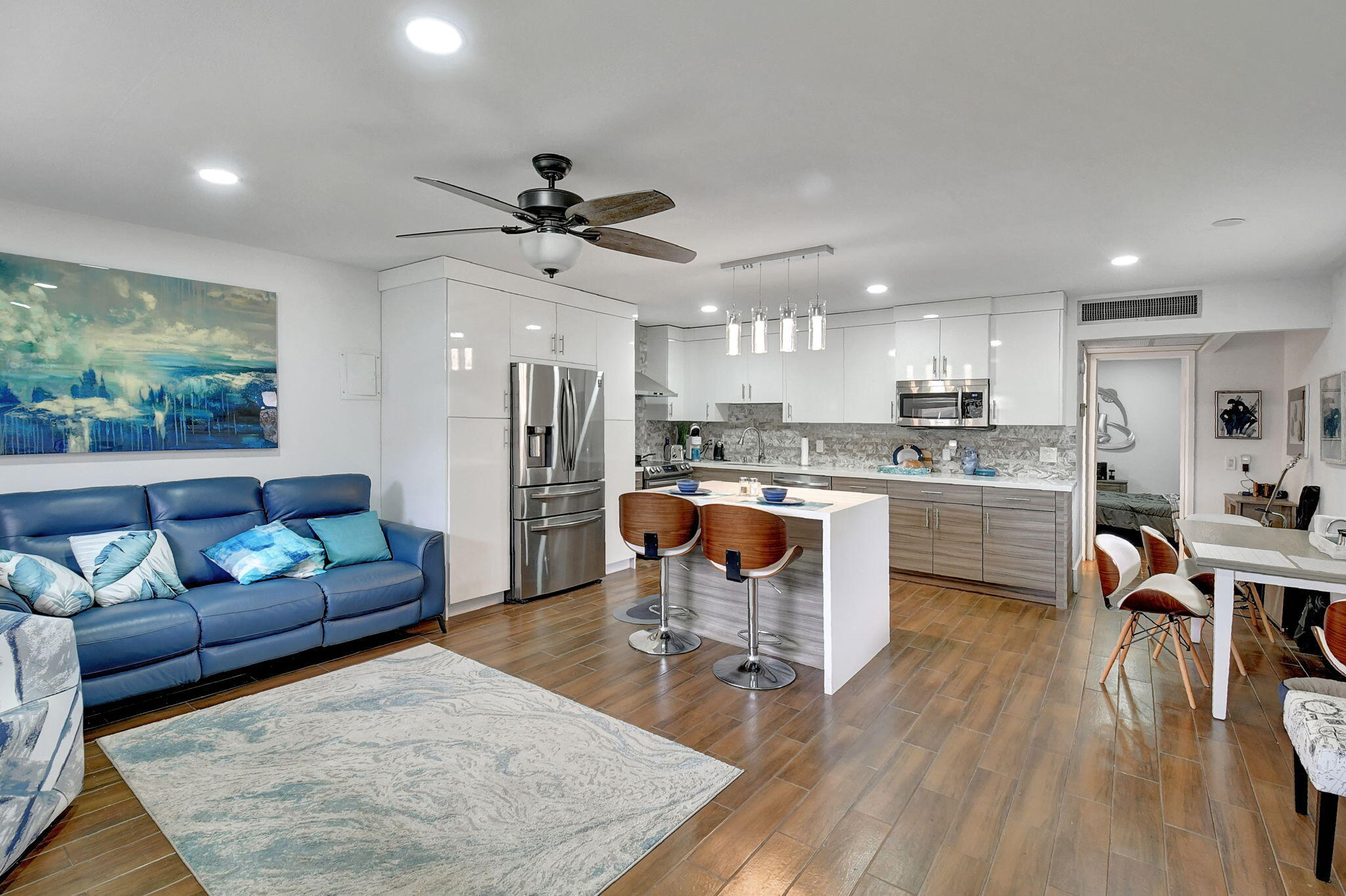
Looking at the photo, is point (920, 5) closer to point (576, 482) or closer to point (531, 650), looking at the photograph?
point (531, 650)

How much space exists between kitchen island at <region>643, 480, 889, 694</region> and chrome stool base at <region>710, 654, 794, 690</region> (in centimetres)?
16

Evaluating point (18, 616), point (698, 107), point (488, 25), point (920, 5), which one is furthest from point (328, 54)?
point (18, 616)

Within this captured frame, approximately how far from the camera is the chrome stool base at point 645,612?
4.18 m

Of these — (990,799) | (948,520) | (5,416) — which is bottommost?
(990,799)

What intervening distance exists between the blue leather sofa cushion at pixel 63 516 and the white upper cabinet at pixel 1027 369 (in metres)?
6.07

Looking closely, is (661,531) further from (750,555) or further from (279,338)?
(279,338)

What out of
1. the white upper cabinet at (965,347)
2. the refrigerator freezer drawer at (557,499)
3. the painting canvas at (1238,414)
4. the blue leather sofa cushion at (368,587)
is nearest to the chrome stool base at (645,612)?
the refrigerator freezer drawer at (557,499)

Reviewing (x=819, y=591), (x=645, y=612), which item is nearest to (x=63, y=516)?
(x=645, y=612)

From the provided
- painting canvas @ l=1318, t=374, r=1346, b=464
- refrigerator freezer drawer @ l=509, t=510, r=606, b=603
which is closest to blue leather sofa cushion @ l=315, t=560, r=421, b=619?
refrigerator freezer drawer @ l=509, t=510, r=606, b=603

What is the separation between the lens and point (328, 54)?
1892 mm

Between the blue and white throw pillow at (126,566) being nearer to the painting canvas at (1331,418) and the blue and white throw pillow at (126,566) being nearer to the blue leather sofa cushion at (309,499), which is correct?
the blue leather sofa cushion at (309,499)

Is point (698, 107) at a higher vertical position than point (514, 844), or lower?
higher

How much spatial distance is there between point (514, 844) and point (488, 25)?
8.20 feet

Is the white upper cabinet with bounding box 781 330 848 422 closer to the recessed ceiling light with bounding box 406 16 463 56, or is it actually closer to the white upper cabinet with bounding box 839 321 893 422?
the white upper cabinet with bounding box 839 321 893 422
